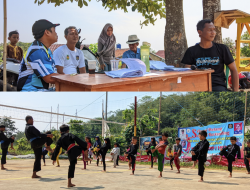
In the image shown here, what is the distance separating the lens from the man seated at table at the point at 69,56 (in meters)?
4.54

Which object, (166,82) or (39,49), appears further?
(166,82)

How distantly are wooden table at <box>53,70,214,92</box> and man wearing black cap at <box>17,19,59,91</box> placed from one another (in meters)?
0.20

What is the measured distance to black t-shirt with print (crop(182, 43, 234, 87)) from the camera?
4.75m

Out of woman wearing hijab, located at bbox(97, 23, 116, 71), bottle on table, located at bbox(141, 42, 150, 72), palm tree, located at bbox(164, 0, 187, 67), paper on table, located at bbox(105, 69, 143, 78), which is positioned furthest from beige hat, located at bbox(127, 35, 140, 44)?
paper on table, located at bbox(105, 69, 143, 78)

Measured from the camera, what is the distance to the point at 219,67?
4781 millimetres

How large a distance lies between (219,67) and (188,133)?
4768 mm

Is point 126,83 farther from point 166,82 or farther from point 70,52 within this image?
point 70,52

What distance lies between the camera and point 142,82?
3656mm

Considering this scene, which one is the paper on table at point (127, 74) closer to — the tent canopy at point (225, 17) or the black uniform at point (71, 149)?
the black uniform at point (71, 149)

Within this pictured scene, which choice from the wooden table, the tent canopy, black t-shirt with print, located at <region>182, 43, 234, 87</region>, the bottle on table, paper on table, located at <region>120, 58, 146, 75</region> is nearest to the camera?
the wooden table

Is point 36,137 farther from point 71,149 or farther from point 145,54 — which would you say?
point 145,54

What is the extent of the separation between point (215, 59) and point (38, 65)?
2900 mm

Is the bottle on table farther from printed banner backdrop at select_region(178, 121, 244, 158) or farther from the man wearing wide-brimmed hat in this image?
printed banner backdrop at select_region(178, 121, 244, 158)

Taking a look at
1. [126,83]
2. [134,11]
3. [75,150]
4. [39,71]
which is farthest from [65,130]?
[134,11]
